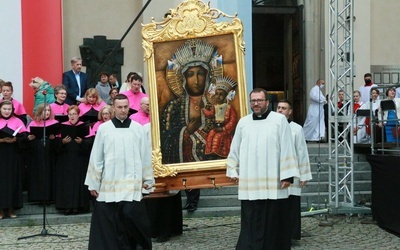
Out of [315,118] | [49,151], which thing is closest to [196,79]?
[49,151]

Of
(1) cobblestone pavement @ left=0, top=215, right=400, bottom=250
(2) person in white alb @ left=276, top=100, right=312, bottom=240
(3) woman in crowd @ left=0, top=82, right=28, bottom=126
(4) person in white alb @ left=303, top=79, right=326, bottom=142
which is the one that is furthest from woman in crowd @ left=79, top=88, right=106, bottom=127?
(4) person in white alb @ left=303, top=79, right=326, bottom=142

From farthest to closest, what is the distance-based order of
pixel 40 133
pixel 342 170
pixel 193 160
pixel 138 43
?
pixel 138 43 → pixel 342 170 → pixel 40 133 → pixel 193 160

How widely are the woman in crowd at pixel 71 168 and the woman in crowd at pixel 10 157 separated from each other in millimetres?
637

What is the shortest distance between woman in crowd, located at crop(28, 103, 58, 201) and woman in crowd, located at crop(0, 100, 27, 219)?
22cm

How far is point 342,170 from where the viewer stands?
14453 mm

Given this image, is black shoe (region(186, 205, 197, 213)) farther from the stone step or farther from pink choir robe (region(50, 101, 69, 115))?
pink choir robe (region(50, 101, 69, 115))

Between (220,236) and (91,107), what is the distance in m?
3.37

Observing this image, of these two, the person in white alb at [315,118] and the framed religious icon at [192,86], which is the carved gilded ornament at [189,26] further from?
the person in white alb at [315,118]

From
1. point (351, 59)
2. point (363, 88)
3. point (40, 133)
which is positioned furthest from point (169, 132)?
point (363, 88)

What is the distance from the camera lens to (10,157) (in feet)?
40.8

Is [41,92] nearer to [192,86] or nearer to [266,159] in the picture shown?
[192,86]

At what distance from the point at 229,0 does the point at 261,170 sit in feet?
24.4

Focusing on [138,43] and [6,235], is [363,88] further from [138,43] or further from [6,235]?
[6,235]

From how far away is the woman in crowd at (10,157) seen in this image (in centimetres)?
1230
